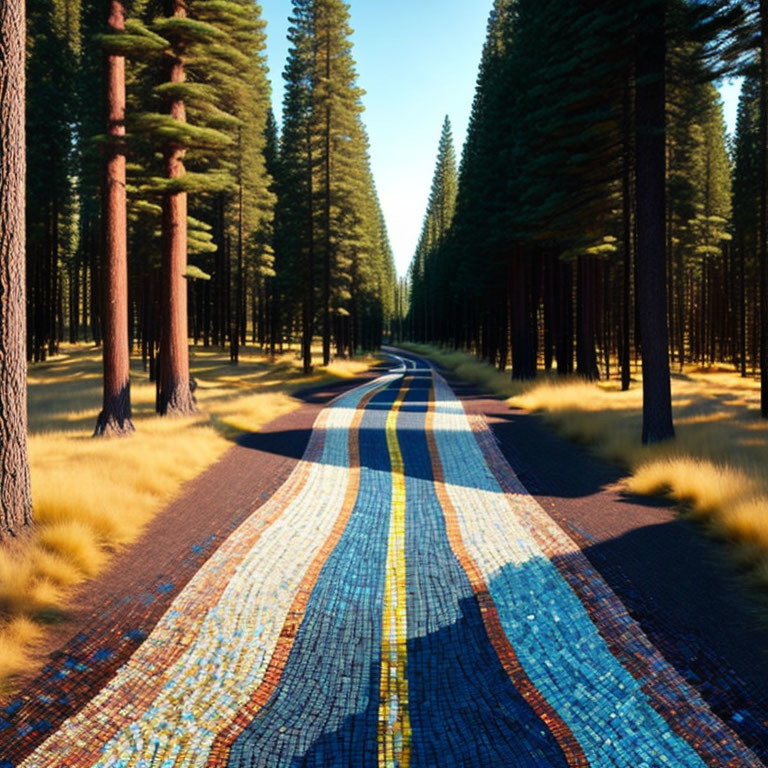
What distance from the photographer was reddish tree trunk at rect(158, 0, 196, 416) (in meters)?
14.0

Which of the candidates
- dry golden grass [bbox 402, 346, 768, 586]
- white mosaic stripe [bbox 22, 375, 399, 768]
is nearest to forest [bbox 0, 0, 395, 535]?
white mosaic stripe [bbox 22, 375, 399, 768]

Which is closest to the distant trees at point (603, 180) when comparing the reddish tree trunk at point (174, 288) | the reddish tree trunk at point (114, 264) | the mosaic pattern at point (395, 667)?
the mosaic pattern at point (395, 667)

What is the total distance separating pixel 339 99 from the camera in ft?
109

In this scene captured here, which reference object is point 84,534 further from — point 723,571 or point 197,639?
point 723,571

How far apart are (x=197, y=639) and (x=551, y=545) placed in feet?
12.3

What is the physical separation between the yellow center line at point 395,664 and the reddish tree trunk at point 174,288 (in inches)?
351

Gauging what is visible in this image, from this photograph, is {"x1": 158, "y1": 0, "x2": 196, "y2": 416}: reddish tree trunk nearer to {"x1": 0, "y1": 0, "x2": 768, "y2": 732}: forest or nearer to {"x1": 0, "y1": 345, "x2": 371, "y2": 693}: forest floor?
{"x1": 0, "y1": 0, "x2": 768, "y2": 732}: forest

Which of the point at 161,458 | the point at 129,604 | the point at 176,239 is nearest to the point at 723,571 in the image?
the point at 129,604

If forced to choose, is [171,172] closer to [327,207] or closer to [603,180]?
[603,180]

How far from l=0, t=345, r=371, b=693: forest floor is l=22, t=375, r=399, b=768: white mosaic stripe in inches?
30.7

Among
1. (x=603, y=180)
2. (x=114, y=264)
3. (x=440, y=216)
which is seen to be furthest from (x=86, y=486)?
(x=440, y=216)

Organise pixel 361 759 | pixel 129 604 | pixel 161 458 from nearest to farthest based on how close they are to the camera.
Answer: pixel 361 759 < pixel 129 604 < pixel 161 458

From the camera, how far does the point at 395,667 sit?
13.2 feet

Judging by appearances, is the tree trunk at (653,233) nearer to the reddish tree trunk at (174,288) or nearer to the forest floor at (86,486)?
the forest floor at (86,486)
